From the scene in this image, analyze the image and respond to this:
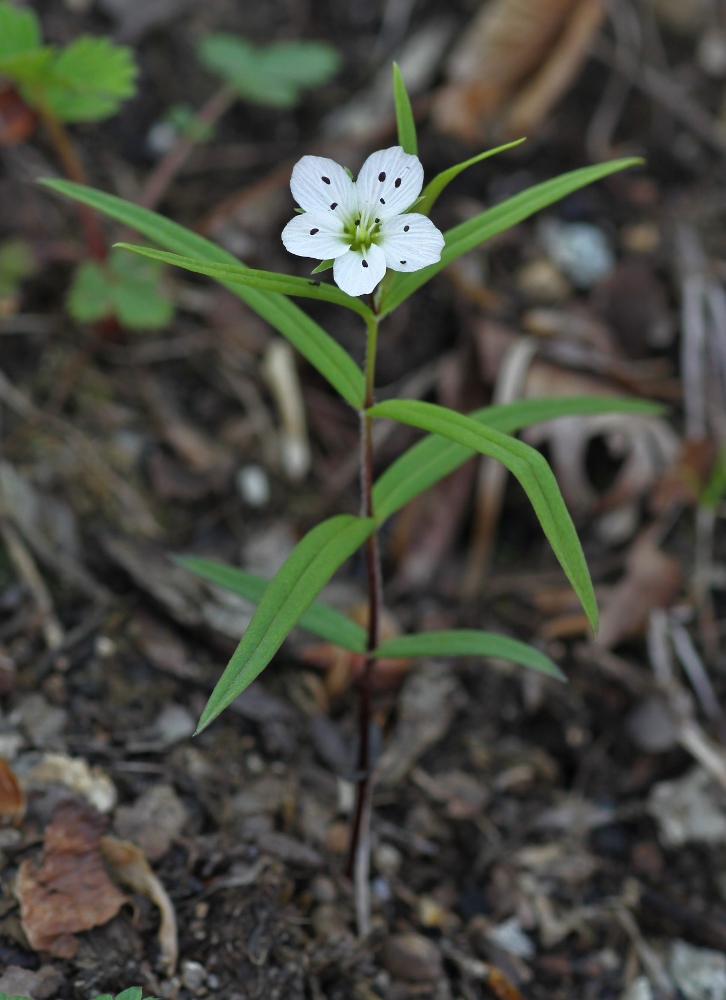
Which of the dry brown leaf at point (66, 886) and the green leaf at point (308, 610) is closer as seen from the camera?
the dry brown leaf at point (66, 886)

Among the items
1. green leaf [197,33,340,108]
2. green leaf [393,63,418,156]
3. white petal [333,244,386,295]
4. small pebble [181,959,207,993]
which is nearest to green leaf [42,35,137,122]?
green leaf [197,33,340,108]

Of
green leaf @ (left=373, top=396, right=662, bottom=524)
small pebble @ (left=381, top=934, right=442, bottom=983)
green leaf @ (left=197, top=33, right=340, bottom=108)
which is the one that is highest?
green leaf @ (left=197, top=33, right=340, bottom=108)

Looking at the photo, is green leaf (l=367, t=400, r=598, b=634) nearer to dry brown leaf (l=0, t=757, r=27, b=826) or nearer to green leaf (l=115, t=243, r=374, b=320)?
green leaf (l=115, t=243, r=374, b=320)

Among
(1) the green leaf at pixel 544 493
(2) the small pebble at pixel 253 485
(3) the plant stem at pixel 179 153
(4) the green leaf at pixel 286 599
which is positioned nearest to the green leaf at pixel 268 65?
(3) the plant stem at pixel 179 153

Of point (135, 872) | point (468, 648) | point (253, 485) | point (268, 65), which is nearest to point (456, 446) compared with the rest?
point (468, 648)

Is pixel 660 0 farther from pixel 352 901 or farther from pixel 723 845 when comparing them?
pixel 352 901

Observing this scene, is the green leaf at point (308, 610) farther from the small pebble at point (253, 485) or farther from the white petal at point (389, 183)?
the small pebble at point (253, 485)
